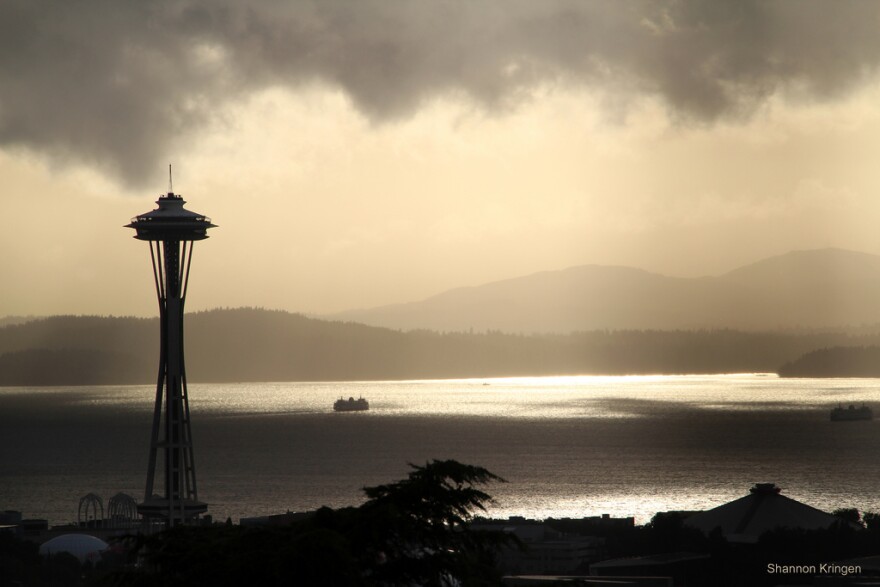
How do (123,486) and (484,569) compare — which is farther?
(123,486)

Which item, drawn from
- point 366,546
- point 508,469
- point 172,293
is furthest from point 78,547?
point 508,469

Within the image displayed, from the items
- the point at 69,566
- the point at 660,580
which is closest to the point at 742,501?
the point at 660,580

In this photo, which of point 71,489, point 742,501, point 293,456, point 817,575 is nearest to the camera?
point 817,575

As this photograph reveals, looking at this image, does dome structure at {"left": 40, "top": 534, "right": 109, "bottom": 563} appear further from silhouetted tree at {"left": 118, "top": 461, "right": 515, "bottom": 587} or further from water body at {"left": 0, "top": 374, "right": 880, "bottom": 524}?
silhouetted tree at {"left": 118, "top": 461, "right": 515, "bottom": 587}

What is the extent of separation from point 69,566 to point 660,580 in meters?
27.2

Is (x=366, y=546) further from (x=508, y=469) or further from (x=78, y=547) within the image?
(x=508, y=469)

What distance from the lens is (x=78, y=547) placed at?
71.6 m

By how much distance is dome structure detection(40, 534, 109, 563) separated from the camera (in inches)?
2768

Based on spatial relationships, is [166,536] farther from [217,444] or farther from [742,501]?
[217,444]

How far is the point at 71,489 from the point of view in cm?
13300

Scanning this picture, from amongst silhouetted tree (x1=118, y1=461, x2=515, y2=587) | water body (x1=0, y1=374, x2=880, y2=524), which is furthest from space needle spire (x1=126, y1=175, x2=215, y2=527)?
silhouetted tree (x1=118, y1=461, x2=515, y2=587)

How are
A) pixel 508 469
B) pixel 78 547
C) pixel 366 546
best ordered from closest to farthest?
pixel 366 546, pixel 78 547, pixel 508 469

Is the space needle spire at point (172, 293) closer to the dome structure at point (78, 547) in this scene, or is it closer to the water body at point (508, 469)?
the dome structure at point (78, 547)

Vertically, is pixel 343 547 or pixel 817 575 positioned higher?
pixel 343 547
